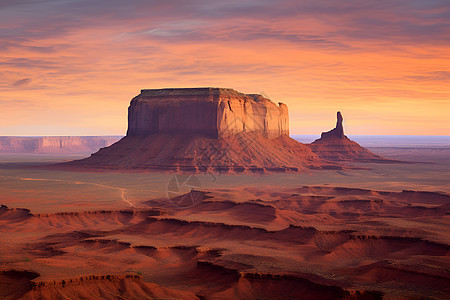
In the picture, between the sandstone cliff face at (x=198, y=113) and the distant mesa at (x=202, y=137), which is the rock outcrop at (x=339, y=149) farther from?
the sandstone cliff face at (x=198, y=113)

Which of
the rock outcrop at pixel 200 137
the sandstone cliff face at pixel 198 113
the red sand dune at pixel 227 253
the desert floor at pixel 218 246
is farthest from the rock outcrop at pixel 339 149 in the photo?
the red sand dune at pixel 227 253

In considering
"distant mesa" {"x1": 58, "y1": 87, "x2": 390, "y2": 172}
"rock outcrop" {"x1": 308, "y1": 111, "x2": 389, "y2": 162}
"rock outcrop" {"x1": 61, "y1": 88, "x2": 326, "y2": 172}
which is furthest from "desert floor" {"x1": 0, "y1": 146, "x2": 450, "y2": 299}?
"rock outcrop" {"x1": 308, "y1": 111, "x2": 389, "y2": 162}

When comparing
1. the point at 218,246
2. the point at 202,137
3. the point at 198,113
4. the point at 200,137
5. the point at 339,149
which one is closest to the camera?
the point at 218,246

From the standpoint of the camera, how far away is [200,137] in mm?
124062

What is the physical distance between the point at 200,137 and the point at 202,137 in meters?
0.50

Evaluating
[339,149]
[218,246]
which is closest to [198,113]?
[339,149]

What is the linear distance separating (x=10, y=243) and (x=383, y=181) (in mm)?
75528

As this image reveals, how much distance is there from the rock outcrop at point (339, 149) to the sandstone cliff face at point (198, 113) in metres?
30.2

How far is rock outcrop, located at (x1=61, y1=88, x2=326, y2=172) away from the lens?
385 feet

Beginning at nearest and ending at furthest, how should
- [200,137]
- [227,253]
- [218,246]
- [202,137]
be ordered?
1. [227,253]
2. [218,246]
3. [200,137]
4. [202,137]

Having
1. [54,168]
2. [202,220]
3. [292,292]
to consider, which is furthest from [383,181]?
[292,292]

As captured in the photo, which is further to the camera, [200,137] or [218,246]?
[200,137]

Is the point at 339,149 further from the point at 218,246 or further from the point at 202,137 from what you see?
the point at 218,246

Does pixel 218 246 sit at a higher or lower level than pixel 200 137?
lower
